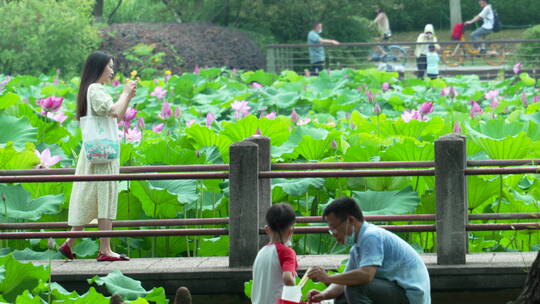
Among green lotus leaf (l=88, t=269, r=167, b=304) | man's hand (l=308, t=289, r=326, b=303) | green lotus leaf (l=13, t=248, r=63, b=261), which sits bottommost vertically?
green lotus leaf (l=13, t=248, r=63, b=261)

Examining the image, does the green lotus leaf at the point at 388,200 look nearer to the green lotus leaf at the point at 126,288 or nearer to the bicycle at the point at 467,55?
the green lotus leaf at the point at 126,288

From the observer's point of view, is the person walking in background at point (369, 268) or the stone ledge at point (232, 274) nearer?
the person walking in background at point (369, 268)

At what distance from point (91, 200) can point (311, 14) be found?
2347cm

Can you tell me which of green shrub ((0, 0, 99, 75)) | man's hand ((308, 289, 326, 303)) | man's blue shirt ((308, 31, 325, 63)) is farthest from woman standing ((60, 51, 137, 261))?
man's blue shirt ((308, 31, 325, 63))

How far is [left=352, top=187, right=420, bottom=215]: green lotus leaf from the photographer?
7262 mm

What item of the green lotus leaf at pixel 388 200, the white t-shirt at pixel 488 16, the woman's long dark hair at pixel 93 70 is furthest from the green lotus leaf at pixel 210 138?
the white t-shirt at pixel 488 16

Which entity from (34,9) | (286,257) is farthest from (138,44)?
(286,257)

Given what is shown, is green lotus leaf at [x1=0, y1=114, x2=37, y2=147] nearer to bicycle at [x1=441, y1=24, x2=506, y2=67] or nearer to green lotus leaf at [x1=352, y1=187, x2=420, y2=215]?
green lotus leaf at [x1=352, y1=187, x2=420, y2=215]

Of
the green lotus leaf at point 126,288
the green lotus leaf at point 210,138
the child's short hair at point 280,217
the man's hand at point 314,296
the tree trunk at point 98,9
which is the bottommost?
the green lotus leaf at point 126,288

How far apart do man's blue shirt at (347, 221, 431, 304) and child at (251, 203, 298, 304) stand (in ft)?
0.98

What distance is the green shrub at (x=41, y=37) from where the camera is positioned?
21391 millimetres

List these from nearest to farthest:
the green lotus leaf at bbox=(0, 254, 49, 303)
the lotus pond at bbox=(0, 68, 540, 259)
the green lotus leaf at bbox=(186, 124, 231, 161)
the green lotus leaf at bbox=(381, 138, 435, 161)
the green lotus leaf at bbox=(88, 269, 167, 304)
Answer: the green lotus leaf at bbox=(88, 269, 167, 304) → the green lotus leaf at bbox=(0, 254, 49, 303) → the lotus pond at bbox=(0, 68, 540, 259) → the green lotus leaf at bbox=(381, 138, 435, 161) → the green lotus leaf at bbox=(186, 124, 231, 161)

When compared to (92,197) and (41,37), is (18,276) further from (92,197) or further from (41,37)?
(41,37)

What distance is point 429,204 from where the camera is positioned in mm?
7723
